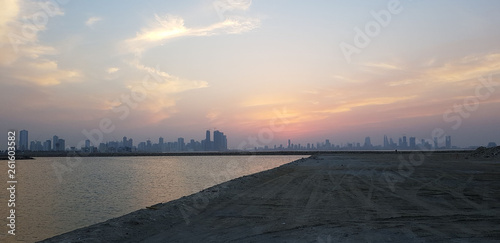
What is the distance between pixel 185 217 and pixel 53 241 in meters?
4.50

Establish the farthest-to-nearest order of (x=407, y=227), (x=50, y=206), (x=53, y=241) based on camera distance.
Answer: (x=50, y=206) < (x=53, y=241) < (x=407, y=227)

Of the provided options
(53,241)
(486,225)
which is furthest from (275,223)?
(53,241)

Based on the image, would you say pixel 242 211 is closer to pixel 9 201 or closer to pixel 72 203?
pixel 72 203

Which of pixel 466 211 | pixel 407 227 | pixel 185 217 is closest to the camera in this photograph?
pixel 407 227

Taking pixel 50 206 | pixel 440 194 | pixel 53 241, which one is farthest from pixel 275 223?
pixel 50 206

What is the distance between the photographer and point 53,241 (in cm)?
1102

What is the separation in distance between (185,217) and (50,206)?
492 inches

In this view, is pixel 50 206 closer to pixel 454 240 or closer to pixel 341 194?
pixel 341 194

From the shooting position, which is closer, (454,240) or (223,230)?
(454,240)

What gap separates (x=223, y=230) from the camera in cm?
1105

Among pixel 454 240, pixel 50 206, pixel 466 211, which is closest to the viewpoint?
pixel 454 240

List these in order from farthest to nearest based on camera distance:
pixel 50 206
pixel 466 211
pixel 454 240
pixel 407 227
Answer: pixel 50 206 < pixel 466 211 < pixel 407 227 < pixel 454 240

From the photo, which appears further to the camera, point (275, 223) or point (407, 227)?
point (275, 223)

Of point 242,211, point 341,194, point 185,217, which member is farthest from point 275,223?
point 341,194
